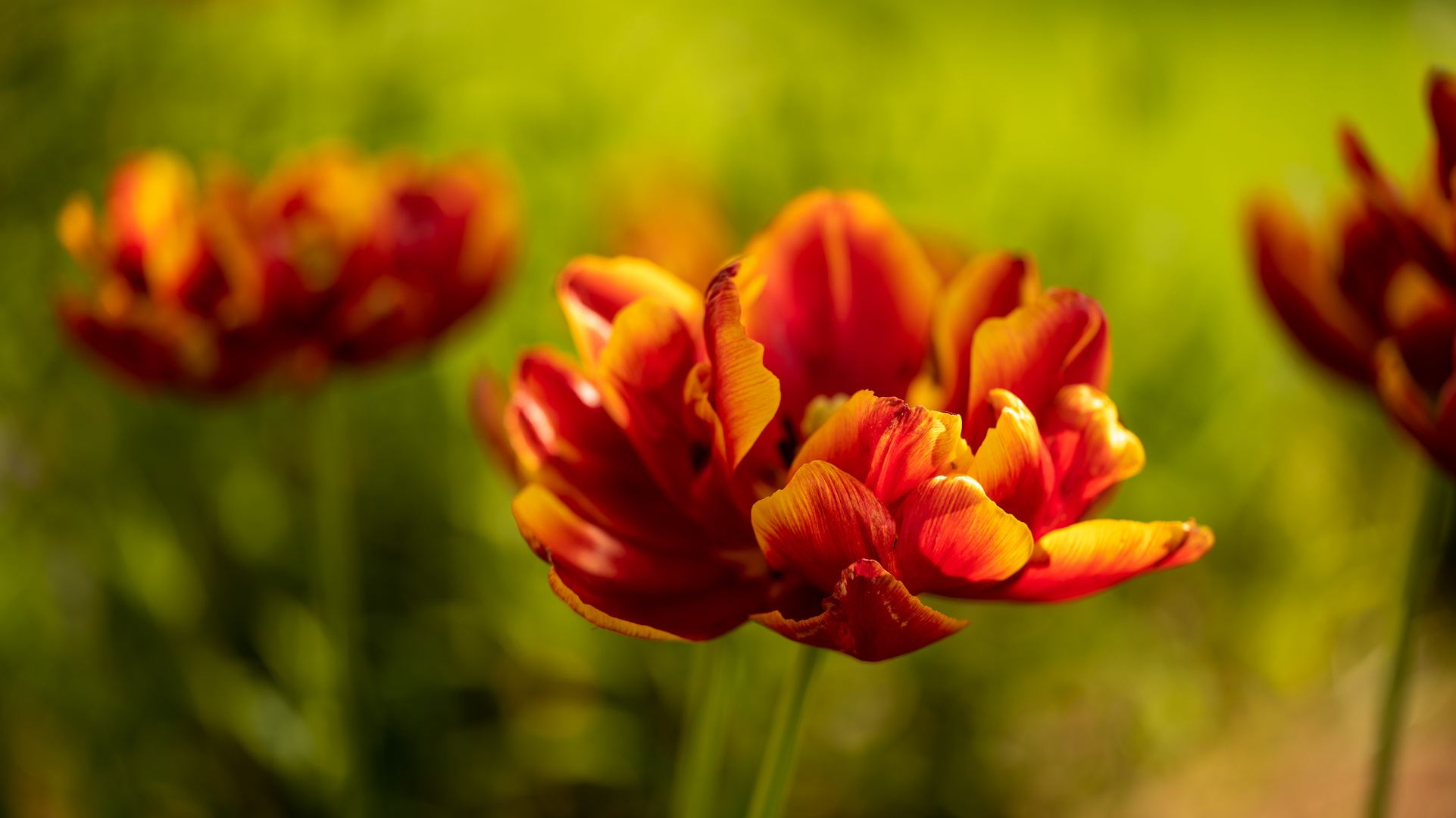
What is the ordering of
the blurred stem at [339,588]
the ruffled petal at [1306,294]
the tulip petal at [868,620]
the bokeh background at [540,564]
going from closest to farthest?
1. the tulip petal at [868,620]
2. the ruffled petal at [1306,294]
3. the blurred stem at [339,588]
4. the bokeh background at [540,564]

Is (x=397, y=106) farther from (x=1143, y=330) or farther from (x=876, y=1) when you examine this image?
(x=1143, y=330)

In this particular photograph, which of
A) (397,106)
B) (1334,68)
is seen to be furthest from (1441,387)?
(1334,68)

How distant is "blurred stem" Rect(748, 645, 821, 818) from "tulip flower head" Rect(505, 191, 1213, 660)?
0.02 m

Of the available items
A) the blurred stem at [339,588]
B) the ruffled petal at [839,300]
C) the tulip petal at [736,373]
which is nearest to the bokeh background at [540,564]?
the blurred stem at [339,588]

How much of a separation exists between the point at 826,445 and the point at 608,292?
0.14 m

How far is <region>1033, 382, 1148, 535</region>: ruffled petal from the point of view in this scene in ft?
1.28

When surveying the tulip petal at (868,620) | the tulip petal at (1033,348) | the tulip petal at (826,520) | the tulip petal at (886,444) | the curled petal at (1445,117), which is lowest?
the tulip petal at (868,620)

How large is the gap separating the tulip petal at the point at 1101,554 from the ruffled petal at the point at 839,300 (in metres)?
0.14

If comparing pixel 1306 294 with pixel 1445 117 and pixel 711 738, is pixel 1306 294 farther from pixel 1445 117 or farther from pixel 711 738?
pixel 711 738

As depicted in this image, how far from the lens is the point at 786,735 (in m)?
0.40

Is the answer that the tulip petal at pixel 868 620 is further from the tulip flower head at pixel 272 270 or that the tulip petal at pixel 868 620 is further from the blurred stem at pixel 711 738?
the tulip flower head at pixel 272 270

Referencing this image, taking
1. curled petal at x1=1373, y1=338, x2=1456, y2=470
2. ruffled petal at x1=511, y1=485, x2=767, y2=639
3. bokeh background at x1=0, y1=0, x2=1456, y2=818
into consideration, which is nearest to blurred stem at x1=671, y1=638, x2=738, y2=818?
ruffled petal at x1=511, y1=485, x2=767, y2=639

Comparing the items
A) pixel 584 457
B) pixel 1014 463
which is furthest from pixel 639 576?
pixel 1014 463

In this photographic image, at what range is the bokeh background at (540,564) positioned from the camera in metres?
1.10
